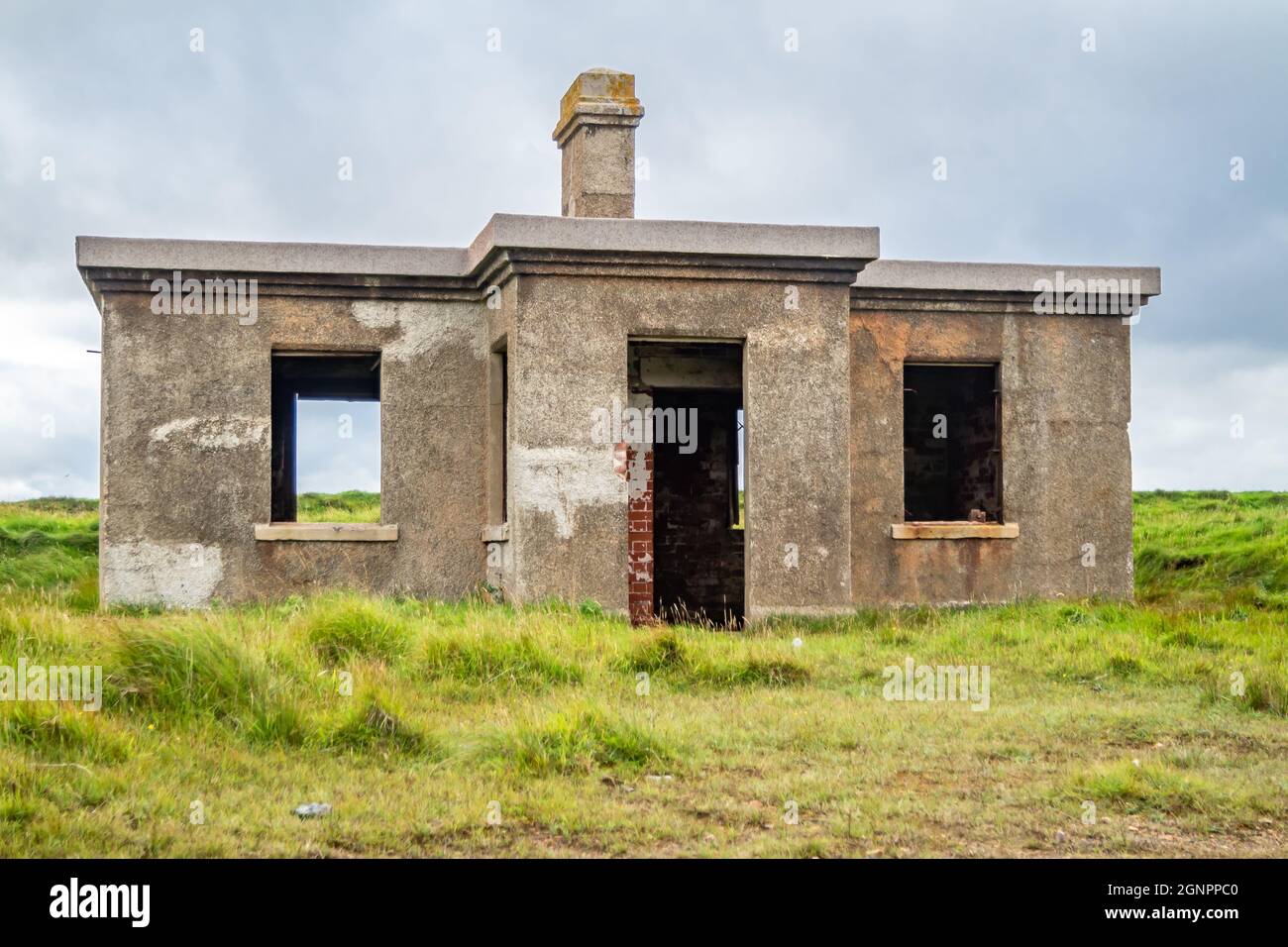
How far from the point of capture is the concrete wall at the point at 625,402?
11484mm

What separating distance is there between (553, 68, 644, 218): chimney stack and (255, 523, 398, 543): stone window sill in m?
3.65

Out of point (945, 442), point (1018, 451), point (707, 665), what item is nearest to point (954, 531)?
point (1018, 451)

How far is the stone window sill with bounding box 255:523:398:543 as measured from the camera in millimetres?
12312

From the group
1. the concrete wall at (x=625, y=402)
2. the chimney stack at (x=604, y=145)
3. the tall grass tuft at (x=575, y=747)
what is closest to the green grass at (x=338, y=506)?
the chimney stack at (x=604, y=145)

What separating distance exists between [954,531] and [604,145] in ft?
16.8

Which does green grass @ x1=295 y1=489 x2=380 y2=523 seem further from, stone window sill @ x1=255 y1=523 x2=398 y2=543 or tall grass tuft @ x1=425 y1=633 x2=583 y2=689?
tall grass tuft @ x1=425 y1=633 x2=583 y2=689

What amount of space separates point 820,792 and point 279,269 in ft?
27.3

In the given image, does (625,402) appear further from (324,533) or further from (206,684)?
(206,684)

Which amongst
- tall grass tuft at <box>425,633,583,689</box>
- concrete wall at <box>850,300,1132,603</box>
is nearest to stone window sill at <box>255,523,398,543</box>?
tall grass tuft at <box>425,633,583,689</box>

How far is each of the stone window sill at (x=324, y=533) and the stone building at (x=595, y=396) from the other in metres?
0.03

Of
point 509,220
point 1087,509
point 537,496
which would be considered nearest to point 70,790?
point 537,496

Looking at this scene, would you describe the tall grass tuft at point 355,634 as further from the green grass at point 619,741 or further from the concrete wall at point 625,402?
the concrete wall at point 625,402

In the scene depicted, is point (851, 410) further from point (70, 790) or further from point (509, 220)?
point (70, 790)

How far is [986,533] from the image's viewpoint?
13.2m
